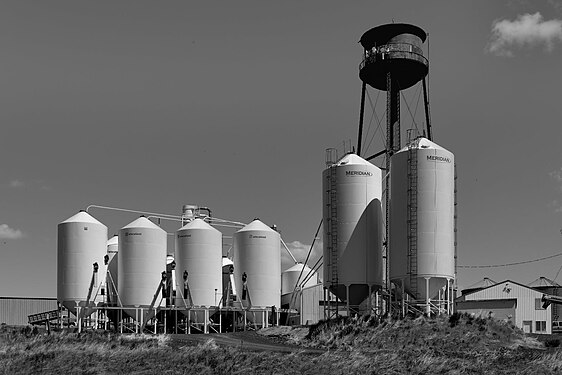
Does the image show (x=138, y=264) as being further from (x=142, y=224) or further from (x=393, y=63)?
(x=393, y=63)

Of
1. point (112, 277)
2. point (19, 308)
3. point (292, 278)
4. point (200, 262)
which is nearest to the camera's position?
point (200, 262)

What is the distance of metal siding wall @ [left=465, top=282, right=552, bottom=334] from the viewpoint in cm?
7925

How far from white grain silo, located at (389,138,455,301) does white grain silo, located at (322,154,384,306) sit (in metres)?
3.28

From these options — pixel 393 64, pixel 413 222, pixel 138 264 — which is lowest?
pixel 138 264

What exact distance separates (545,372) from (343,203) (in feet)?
92.7

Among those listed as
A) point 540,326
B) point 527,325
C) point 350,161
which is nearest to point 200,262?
point 350,161

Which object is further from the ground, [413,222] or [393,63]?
[393,63]

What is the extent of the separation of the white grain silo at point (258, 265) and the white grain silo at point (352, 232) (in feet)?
41.5

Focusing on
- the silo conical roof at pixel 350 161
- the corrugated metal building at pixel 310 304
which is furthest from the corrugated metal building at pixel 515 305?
the silo conical roof at pixel 350 161

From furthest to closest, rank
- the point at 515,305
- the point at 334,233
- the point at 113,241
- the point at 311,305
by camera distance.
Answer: the point at 113,241, the point at 515,305, the point at 311,305, the point at 334,233

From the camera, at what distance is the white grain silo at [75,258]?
70438 millimetres

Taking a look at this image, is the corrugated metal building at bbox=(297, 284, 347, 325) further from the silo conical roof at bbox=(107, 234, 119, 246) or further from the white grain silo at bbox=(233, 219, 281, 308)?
the silo conical roof at bbox=(107, 234, 119, 246)

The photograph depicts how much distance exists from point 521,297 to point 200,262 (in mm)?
34725

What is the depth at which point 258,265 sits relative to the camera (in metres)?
71.9
